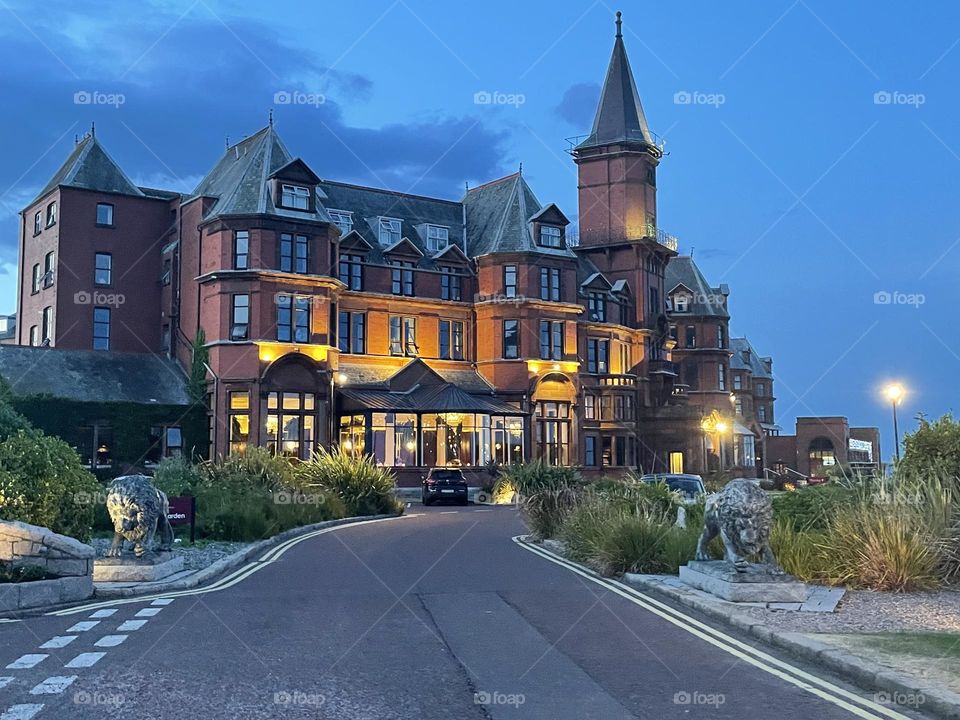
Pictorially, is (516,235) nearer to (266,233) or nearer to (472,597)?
(266,233)

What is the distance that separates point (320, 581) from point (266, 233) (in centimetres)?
3169

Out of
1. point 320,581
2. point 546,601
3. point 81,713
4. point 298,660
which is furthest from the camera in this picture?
point 320,581

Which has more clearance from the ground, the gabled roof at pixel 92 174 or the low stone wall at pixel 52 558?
the gabled roof at pixel 92 174

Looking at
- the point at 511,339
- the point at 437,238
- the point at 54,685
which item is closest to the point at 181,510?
the point at 54,685

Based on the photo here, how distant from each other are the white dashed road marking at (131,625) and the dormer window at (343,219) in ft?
136

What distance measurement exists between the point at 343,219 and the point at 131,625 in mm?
43222

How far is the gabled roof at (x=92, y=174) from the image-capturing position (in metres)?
49.5

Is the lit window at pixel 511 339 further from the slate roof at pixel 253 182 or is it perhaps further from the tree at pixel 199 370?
the tree at pixel 199 370

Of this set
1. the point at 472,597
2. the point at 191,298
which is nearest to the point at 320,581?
the point at 472,597

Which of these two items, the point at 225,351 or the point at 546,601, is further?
the point at 225,351

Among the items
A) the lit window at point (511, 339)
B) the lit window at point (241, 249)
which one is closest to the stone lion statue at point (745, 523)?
the lit window at point (241, 249)

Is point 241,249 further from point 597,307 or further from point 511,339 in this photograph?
point 597,307

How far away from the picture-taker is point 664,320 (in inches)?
2501

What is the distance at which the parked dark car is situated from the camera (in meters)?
40.5
